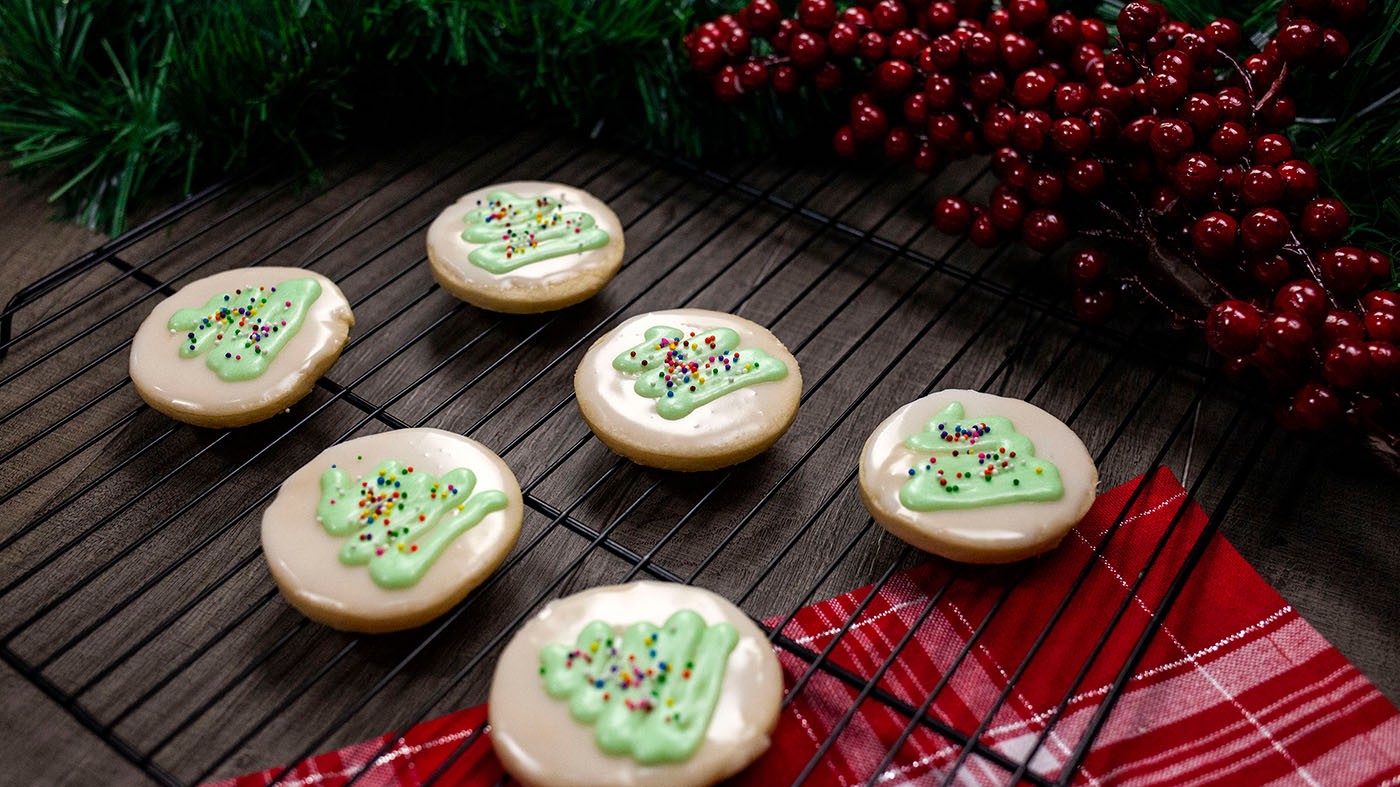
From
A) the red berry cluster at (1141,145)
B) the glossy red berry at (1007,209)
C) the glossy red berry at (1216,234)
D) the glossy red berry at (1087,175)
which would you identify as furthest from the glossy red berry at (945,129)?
the glossy red berry at (1216,234)

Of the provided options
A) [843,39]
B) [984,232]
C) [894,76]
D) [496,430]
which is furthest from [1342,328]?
[496,430]

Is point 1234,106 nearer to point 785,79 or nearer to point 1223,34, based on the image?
point 1223,34

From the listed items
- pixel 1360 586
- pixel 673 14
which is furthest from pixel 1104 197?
pixel 673 14

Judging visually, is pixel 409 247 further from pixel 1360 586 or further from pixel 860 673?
pixel 1360 586

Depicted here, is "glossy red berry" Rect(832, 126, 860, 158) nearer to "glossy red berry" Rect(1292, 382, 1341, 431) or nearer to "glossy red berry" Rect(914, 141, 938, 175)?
"glossy red berry" Rect(914, 141, 938, 175)

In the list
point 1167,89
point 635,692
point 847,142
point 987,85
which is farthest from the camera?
point 847,142
